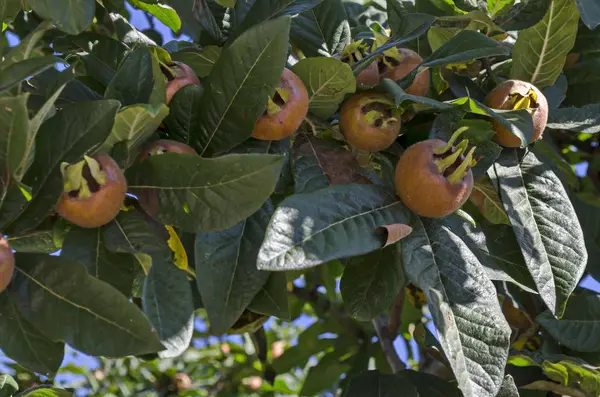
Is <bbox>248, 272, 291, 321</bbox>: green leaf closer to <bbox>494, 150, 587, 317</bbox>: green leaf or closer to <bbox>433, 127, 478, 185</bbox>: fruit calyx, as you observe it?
<bbox>433, 127, 478, 185</bbox>: fruit calyx

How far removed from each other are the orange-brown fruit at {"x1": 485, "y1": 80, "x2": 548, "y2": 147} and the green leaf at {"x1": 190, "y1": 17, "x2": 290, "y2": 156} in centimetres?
39

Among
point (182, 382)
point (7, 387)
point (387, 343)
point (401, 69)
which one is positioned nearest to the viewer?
point (401, 69)

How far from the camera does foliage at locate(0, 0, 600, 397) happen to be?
3.41 feet

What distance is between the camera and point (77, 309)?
40.3 inches

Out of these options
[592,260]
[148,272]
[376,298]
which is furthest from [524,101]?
[592,260]

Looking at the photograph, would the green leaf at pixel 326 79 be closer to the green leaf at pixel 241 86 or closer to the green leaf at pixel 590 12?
the green leaf at pixel 241 86

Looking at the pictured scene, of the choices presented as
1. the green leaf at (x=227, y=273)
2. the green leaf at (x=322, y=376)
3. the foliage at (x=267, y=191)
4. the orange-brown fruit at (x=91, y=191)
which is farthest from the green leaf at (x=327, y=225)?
the green leaf at (x=322, y=376)

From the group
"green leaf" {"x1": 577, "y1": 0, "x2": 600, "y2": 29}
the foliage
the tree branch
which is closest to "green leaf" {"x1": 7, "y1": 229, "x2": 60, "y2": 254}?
the foliage

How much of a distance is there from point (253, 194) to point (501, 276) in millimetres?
463

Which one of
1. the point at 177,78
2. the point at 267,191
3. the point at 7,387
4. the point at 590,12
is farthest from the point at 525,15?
the point at 7,387

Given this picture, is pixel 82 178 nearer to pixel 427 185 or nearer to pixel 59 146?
pixel 59 146

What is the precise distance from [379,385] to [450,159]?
0.72 meters

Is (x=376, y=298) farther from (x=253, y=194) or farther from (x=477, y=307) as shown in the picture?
(x=253, y=194)

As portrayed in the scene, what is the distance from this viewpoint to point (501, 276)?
128cm
